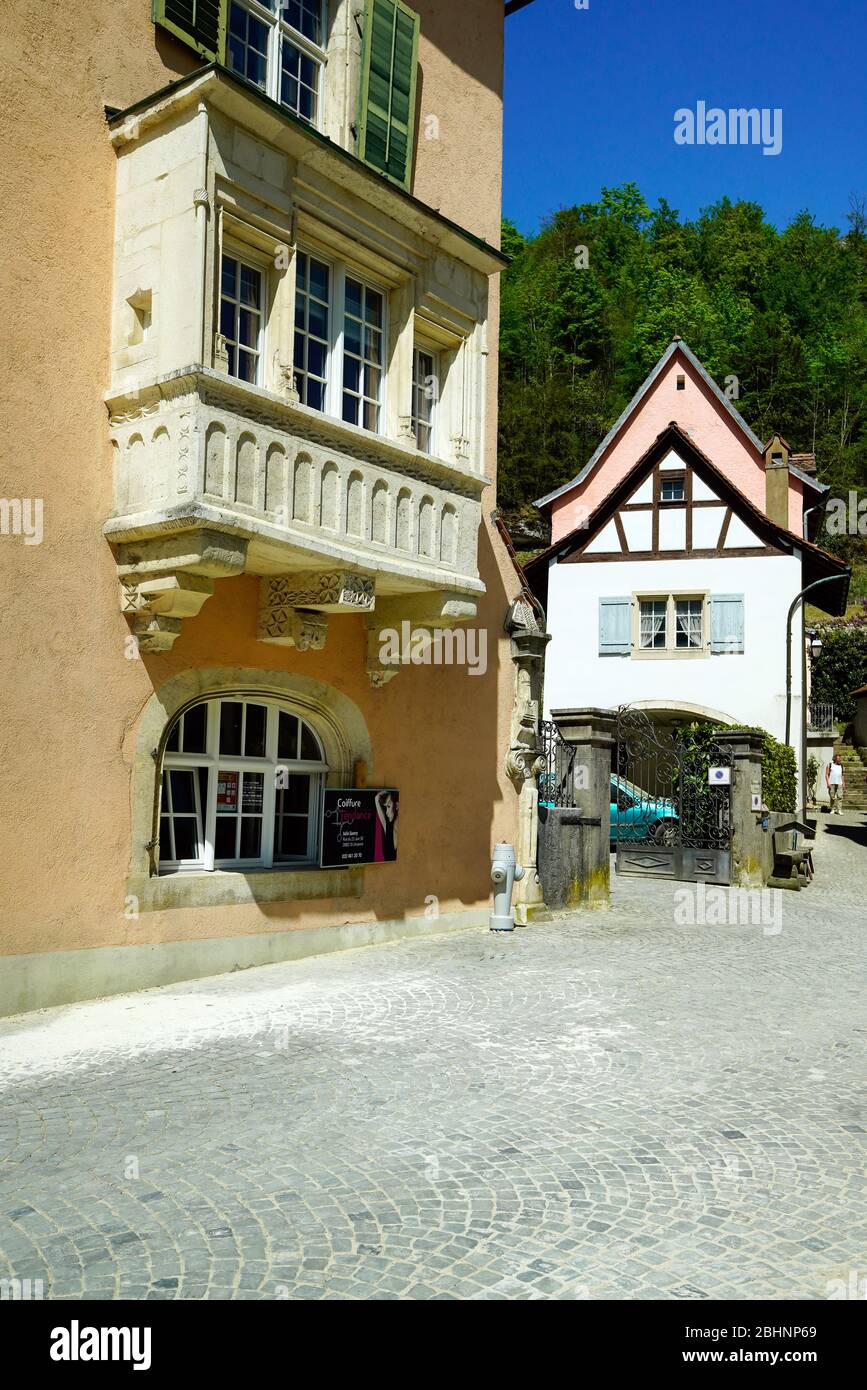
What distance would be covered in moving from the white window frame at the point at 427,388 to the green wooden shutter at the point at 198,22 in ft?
10.5

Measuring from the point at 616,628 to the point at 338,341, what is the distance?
60.3 ft

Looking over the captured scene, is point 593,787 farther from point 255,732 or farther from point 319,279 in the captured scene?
point 319,279

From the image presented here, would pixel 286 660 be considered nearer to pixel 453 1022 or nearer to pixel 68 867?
pixel 68 867

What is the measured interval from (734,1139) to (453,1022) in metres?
2.75

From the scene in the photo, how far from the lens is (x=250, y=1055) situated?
6969 mm

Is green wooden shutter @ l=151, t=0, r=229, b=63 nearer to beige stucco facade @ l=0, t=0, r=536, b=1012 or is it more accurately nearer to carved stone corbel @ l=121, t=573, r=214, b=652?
beige stucco facade @ l=0, t=0, r=536, b=1012

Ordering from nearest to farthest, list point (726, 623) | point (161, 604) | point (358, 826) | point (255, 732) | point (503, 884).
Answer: point (161, 604) → point (255, 732) → point (358, 826) → point (503, 884) → point (726, 623)

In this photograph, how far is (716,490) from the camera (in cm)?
2731

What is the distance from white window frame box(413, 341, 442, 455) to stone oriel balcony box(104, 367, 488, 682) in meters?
0.88

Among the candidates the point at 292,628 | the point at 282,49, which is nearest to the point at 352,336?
the point at 282,49

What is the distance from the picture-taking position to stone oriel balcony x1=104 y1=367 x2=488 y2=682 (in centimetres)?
827

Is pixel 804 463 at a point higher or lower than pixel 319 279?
higher

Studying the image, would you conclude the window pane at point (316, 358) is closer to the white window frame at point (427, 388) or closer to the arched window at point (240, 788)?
the white window frame at point (427, 388)
